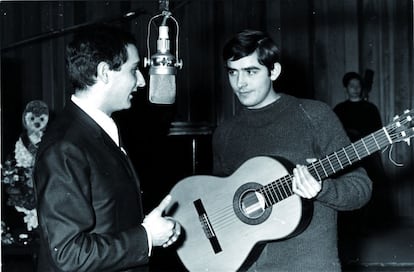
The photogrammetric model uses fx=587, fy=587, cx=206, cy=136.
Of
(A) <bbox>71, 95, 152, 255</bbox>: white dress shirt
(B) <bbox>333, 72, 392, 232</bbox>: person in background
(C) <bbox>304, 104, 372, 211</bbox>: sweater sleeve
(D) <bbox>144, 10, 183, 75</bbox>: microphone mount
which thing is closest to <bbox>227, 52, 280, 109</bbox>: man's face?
(C) <bbox>304, 104, 372, 211</bbox>: sweater sleeve

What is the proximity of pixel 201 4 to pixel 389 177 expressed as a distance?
307 cm

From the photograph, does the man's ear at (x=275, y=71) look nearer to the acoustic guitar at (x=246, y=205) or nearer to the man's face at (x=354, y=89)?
the acoustic guitar at (x=246, y=205)

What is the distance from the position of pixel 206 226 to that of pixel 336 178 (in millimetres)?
639

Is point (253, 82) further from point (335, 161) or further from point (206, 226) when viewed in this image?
point (206, 226)

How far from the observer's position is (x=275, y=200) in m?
2.37

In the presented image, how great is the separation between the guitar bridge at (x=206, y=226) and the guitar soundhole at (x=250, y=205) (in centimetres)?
16

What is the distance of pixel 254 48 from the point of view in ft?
8.20

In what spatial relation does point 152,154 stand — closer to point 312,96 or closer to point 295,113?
point 295,113

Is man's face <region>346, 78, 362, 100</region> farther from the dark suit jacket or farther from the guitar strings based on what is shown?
the dark suit jacket

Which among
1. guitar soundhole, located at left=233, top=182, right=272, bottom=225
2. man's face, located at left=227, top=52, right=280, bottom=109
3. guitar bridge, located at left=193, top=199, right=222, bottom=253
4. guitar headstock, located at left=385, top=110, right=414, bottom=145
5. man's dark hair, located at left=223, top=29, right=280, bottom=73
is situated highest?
man's dark hair, located at left=223, top=29, right=280, bottom=73

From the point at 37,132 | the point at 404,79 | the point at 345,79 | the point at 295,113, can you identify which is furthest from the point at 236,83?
the point at 404,79

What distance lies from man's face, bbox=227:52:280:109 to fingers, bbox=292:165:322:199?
1.32ft

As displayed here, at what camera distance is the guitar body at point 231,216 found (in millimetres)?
2354

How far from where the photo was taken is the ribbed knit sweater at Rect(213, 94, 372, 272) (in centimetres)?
224
